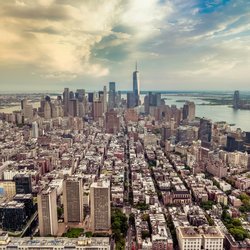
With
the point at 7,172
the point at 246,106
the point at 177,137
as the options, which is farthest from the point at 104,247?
the point at 246,106

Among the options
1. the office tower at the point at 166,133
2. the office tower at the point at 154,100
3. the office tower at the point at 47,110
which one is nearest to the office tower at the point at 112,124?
the office tower at the point at 166,133

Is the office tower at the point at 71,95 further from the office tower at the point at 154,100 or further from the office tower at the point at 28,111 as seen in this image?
the office tower at the point at 154,100

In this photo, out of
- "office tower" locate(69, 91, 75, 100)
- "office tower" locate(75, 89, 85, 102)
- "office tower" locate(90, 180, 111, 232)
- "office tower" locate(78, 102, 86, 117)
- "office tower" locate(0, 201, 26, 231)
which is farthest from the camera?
"office tower" locate(75, 89, 85, 102)

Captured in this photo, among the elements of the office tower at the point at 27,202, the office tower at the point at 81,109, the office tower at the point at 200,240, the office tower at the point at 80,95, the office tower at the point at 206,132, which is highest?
A: the office tower at the point at 80,95

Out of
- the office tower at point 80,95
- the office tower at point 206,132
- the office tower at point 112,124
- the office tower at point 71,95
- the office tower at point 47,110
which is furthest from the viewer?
the office tower at point 80,95

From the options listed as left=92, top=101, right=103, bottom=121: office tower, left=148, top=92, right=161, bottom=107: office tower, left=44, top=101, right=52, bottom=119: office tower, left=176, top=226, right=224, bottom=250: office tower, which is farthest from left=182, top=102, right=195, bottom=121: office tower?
Result: left=176, top=226, right=224, bottom=250: office tower

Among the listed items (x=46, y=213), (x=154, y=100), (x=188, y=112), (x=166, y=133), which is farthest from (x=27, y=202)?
(x=154, y=100)

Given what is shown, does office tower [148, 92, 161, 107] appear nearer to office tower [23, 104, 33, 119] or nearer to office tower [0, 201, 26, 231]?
office tower [23, 104, 33, 119]
